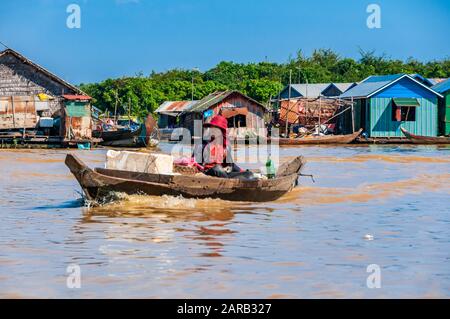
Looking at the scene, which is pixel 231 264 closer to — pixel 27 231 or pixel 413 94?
pixel 27 231

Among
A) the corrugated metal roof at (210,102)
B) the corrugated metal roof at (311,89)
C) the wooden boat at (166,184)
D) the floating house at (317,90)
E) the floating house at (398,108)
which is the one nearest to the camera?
the wooden boat at (166,184)

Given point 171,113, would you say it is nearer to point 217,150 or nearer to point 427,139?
point 427,139

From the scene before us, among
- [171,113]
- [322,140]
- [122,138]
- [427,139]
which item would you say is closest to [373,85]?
[427,139]

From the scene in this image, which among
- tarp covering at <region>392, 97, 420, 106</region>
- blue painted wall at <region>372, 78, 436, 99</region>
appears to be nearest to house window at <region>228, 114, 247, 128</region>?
blue painted wall at <region>372, 78, 436, 99</region>

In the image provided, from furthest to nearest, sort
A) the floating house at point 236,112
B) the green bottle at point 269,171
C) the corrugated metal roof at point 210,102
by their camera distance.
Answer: the floating house at point 236,112 < the corrugated metal roof at point 210,102 < the green bottle at point 269,171

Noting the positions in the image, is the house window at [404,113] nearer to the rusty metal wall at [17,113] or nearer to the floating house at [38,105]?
the floating house at [38,105]

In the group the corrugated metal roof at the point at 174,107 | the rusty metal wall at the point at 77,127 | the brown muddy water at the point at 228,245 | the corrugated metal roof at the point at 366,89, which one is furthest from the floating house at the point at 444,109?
the brown muddy water at the point at 228,245

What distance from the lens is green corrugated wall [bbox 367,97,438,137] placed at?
35938mm

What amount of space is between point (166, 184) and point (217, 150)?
1361 millimetres

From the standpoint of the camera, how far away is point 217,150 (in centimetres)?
1252

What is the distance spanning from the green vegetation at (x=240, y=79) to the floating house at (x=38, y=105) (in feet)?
55.5

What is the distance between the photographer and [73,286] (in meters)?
6.73

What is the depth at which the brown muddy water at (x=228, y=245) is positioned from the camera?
6.84 meters

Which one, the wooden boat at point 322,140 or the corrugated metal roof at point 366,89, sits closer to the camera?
the wooden boat at point 322,140
